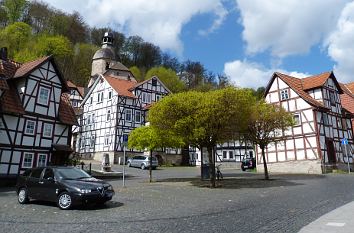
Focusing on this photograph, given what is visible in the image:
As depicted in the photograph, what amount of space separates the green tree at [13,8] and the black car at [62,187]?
77.1 metres

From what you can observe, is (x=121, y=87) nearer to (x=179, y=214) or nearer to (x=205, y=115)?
(x=205, y=115)

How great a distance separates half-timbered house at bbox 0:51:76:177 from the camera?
26922mm

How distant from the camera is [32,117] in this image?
29.0m

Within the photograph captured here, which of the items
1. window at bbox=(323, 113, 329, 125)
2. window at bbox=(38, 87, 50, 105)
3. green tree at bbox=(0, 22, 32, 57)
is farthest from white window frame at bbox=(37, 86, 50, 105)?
green tree at bbox=(0, 22, 32, 57)

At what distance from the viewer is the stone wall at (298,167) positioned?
35228 millimetres

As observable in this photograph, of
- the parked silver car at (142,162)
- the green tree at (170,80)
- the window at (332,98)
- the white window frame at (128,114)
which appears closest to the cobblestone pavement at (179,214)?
the parked silver car at (142,162)

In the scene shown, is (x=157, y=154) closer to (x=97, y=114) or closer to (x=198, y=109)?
(x=97, y=114)

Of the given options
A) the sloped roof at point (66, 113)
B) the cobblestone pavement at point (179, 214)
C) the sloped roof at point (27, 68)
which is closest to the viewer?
the cobblestone pavement at point (179, 214)

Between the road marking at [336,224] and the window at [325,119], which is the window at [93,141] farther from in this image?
the road marking at [336,224]

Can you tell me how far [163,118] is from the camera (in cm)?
2383

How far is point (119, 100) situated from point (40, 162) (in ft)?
77.4

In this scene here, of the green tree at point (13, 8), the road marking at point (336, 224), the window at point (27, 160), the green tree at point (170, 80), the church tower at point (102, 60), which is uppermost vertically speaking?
the green tree at point (13, 8)

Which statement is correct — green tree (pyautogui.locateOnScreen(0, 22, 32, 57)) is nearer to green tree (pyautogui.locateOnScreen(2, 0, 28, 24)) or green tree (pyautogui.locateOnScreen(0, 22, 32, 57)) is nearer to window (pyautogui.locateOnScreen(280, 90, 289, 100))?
green tree (pyautogui.locateOnScreen(2, 0, 28, 24))

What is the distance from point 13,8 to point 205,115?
76.1 meters
